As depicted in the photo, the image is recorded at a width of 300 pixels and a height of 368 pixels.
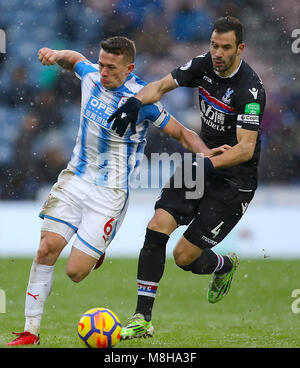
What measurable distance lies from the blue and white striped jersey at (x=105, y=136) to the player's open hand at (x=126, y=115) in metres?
0.20

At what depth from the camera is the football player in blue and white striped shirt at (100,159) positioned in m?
5.83

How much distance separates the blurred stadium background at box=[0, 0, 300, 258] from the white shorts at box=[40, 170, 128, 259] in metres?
6.15

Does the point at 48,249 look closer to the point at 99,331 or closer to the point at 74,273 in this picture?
the point at 74,273

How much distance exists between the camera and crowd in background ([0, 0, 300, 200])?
41.2 ft

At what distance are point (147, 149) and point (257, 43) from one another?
104 inches

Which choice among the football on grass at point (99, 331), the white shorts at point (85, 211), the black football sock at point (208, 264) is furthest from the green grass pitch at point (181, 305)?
the white shorts at point (85, 211)

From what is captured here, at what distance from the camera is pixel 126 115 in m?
5.68

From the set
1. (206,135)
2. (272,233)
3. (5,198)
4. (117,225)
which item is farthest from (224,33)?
(5,198)

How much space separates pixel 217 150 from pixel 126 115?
755 mm
